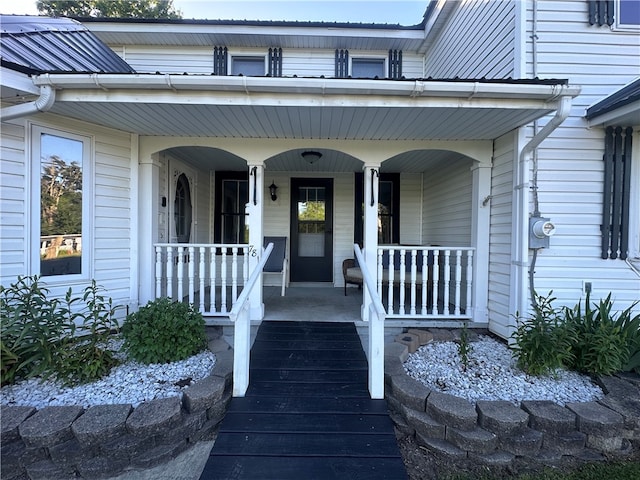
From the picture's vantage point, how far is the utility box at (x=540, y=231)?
2.93 meters

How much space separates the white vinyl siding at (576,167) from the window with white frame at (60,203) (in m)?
4.71

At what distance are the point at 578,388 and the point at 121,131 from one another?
4971mm

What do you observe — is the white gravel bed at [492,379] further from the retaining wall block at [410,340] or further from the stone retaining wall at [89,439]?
the stone retaining wall at [89,439]

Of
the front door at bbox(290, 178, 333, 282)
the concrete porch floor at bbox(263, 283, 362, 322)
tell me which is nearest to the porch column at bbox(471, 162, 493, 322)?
the concrete porch floor at bbox(263, 283, 362, 322)

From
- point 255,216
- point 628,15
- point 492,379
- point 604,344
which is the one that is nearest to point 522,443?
point 492,379

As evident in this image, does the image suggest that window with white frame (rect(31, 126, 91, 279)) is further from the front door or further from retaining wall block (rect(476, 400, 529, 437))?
retaining wall block (rect(476, 400, 529, 437))

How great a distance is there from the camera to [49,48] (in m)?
3.05

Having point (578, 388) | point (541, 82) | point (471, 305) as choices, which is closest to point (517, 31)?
point (541, 82)

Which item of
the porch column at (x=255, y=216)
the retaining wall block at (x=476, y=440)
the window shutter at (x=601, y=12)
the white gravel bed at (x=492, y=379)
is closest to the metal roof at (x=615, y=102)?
the window shutter at (x=601, y=12)

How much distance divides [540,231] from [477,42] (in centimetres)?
265

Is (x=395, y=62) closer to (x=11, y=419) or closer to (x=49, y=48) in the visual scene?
(x=49, y=48)

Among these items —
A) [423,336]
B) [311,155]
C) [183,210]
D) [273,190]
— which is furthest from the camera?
[273,190]

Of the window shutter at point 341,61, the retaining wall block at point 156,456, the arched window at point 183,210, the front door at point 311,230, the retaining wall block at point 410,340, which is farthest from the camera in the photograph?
the front door at point 311,230

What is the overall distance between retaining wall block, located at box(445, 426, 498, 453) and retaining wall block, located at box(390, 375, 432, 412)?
0.27m
